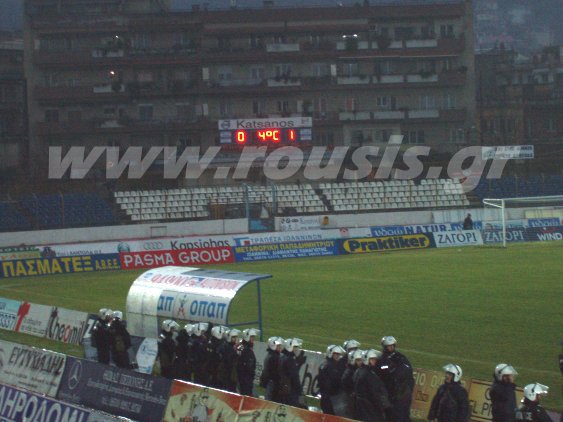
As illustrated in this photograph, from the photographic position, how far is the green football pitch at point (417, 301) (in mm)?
23692

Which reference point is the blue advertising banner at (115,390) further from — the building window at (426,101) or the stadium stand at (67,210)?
the building window at (426,101)

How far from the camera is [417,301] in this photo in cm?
3272

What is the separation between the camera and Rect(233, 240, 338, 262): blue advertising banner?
51.3 metres

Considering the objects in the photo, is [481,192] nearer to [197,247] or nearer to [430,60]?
[430,60]

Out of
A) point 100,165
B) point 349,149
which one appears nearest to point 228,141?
point 349,149

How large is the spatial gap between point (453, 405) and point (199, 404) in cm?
359

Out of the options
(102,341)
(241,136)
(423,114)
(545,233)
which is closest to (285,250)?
(241,136)

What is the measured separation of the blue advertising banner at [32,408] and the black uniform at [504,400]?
18.6 feet

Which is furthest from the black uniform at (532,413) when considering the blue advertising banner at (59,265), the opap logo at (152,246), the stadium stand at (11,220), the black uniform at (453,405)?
the stadium stand at (11,220)

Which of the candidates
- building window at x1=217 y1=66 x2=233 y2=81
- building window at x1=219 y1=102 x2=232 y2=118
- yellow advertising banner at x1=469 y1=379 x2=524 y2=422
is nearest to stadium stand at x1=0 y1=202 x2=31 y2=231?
building window at x1=219 y1=102 x2=232 y2=118

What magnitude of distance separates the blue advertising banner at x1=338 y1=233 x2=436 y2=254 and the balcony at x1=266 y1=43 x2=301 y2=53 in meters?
31.1

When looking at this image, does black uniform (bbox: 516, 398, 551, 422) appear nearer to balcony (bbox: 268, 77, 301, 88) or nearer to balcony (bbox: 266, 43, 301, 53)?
balcony (bbox: 268, 77, 301, 88)

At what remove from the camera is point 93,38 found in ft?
276

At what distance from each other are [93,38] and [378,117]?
23.5m
